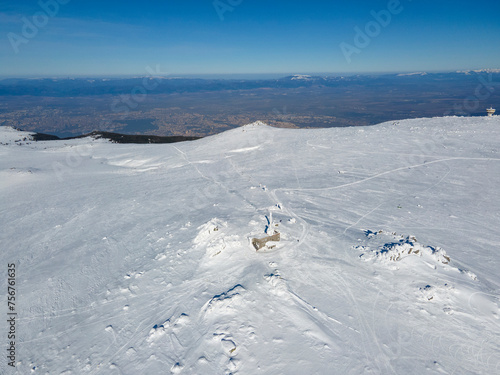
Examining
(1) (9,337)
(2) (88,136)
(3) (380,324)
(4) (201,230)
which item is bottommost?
(1) (9,337)

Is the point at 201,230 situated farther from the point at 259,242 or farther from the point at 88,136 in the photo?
the point at 88,136

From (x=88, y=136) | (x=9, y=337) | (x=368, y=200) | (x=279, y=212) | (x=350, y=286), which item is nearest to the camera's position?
(x=9, y=337)

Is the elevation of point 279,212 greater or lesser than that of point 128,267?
greater

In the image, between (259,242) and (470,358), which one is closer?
(470,358)

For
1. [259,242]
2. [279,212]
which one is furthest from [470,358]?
[279,212]

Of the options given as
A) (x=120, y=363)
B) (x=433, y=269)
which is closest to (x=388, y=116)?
(x=433, y=269)

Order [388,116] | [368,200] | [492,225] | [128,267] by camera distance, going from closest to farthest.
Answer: [128,267]
[492,225]
[368,200]
[388,116]

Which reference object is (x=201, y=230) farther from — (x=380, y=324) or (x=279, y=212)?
(x=380, y=324)
